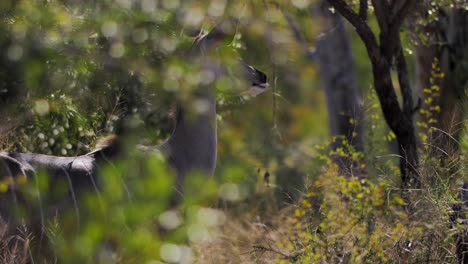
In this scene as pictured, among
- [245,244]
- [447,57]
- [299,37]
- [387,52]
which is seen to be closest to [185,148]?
[245,244]

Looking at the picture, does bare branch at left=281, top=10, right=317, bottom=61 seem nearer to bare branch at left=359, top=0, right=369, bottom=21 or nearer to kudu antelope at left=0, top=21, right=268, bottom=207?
bare branch at left=359, top=0, right=369, bottom=21

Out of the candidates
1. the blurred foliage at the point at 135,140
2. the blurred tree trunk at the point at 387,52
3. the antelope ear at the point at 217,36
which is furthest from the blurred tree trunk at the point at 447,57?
the antelope ear at the point at 217,36

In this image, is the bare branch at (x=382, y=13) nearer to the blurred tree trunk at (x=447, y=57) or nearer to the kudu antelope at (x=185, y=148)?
the kudu antelope at (x=185, y=148)

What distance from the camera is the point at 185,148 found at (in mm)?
5672

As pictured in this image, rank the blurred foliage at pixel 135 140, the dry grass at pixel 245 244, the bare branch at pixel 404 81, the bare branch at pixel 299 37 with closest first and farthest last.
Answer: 1. the blurred foliage at pixel 135 140
2. the dry grass at pixel 245 244
3. the bare branch at pixel 404 81
4. the bare branch at pixel 299 37

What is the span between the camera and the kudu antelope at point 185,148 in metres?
4.79

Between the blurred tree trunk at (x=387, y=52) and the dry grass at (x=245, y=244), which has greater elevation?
the blurred tree trunk at (x=387, y=52)

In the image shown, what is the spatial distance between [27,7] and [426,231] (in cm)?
233

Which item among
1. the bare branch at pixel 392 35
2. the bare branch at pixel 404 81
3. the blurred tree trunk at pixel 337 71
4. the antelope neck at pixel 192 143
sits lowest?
the blurred tree trunk at pixel 337 71

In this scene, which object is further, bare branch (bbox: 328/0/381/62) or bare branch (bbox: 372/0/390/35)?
bare branch (bbox: 372/0/390/35)

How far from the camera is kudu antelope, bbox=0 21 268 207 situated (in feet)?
15.7

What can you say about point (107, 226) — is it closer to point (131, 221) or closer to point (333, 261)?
point (131, 221)

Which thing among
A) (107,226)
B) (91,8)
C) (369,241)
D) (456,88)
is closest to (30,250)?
(91,8)

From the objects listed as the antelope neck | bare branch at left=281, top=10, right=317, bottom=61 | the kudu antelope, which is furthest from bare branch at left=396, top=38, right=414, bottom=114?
bare branch at left=281, top=10, right=317, bottom=61
